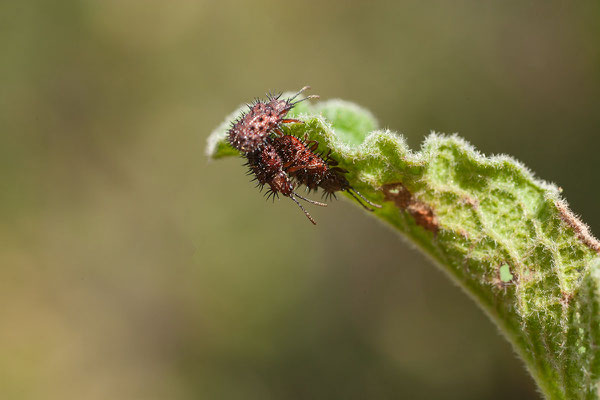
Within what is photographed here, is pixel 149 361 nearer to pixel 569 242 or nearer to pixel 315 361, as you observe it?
pixel 315 361

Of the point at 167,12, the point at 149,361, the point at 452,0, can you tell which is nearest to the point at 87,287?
the point at 149,361

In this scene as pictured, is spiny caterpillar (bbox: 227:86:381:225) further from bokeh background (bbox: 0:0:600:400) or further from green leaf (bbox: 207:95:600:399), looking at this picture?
bokeh background (bbox: 0:0:600:400)

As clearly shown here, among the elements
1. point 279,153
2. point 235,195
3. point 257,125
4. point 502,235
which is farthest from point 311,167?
point 235,195

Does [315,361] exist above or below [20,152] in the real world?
below

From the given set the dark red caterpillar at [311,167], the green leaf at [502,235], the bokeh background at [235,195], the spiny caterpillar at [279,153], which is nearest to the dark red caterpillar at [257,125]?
the spiny caterpillar at [279,153]

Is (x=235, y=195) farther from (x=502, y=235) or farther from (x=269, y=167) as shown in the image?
(x=502, y=235)

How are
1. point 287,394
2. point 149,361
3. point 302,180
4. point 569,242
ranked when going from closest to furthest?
point 569,242 → point 302,180 → point 287,394 → point 149,361
